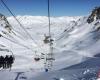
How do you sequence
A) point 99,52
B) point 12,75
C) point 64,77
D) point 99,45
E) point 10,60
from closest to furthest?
1. point 64,77
2. point 12,75
3. point 10,60
4. point 99,52
5. point 99,45

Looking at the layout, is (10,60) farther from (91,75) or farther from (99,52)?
(99,52)

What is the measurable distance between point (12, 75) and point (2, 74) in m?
0.57

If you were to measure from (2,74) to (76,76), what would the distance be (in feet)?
10.5

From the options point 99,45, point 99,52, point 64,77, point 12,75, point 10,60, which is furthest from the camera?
point 99,45

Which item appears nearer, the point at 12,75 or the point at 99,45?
the point at 12,75

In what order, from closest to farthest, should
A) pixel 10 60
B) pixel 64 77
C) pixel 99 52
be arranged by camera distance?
pixel 64 77
pixel 10 60
pixel 99 52

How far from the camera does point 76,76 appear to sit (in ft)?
37.8

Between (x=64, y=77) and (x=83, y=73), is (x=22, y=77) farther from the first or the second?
(x=83, y=73)

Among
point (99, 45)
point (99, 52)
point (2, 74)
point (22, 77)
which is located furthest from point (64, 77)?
point (99, 45)

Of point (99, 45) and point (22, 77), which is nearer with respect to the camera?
point (22, 77)

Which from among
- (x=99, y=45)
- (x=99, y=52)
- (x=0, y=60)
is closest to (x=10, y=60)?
(x=0, y=60)

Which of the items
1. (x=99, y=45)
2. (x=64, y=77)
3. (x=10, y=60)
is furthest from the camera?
(x=99, y=45)

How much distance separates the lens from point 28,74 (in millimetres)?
12414

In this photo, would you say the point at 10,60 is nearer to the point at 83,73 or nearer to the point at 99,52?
the point at 83,73
